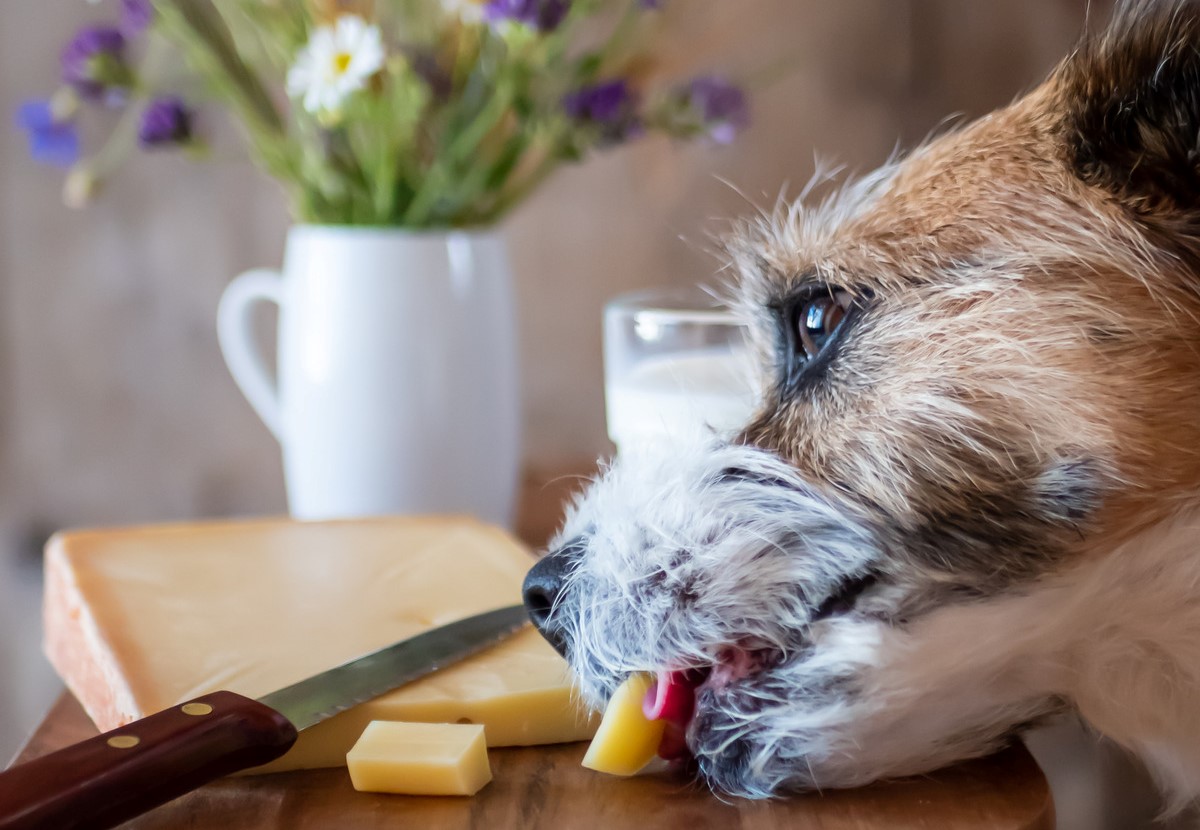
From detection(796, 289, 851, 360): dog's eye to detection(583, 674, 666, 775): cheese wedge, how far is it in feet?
0.80

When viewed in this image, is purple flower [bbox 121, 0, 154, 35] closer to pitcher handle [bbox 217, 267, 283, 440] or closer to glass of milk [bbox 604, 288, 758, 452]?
pitcher handle [bbox 217, 267, 283, 440]

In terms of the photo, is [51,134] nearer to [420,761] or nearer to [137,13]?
[137,13]

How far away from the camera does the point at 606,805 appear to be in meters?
0.62

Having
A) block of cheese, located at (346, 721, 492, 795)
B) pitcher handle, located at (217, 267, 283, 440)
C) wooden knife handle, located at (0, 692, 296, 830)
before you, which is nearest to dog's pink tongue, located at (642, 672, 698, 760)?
block of cheese, located at (346, 721, 492, 795)

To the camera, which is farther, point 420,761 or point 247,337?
point 247,337

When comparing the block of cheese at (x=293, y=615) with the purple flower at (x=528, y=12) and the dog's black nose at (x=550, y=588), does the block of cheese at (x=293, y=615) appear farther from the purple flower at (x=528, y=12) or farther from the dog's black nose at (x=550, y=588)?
the purple flower at (x=528, y=12)

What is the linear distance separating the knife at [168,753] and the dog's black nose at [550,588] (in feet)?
0.35

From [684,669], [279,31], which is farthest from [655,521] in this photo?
[279,31]

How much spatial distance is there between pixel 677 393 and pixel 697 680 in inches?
13.8

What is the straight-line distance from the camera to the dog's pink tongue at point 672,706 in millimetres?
645

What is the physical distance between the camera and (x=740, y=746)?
0.62 metres

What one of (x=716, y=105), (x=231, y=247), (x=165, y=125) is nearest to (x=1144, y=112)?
(x=716, y=105)

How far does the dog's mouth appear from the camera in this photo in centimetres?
61

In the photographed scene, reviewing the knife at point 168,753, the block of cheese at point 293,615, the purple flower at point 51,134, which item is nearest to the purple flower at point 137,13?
the purple flower at point 51,134
